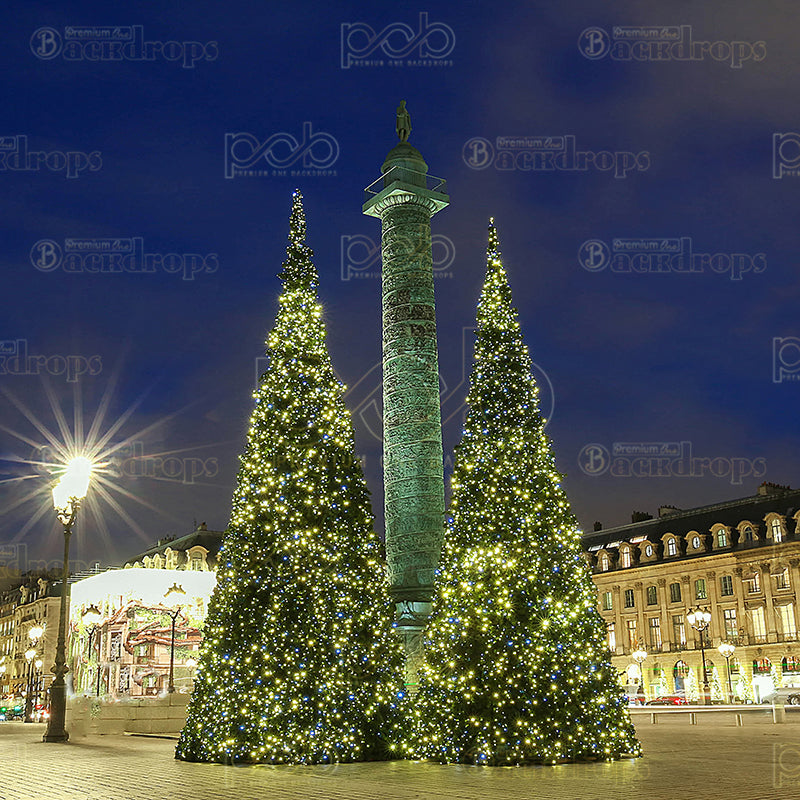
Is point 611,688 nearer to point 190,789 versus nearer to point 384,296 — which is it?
point 190,789

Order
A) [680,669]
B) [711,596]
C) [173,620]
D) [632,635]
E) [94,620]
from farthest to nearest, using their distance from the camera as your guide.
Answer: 1. [632,635]
2. [680,669]
3. [711,596]
4. [94,620]
5. [173,620]

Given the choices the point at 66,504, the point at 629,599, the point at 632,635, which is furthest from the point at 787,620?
the point at 66,504

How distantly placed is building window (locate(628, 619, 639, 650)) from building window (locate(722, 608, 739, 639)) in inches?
273

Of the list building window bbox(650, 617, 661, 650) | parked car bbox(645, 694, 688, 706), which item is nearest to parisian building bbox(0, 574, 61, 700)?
building window bbox(650, 617, 661, 650)

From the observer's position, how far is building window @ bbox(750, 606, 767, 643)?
51.9 metres

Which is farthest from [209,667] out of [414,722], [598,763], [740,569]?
[740,569]

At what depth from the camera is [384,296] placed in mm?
26031

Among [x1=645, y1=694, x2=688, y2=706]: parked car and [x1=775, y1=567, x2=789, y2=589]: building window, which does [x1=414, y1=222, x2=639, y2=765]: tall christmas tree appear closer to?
[x1=645, y1=694, x2=688, y2=706]: parked car

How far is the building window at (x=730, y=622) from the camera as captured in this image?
Answer: 53.7 metres

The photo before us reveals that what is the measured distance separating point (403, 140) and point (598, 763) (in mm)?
19863

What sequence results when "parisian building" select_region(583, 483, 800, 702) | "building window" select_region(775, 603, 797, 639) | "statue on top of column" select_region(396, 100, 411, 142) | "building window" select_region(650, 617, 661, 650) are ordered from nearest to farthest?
"statue on top of column" select_region(396, 100, 411, 142)
"building window" select_region(775, 603, 797, 639)
"parisian building" select_region(583, 483, 800, 702)
"building window" select_region(650, 617, 661, 650)

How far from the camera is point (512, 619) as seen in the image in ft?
50.2

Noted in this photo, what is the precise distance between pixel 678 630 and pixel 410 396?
3911cm

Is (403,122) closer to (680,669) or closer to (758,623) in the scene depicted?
(758,623)
